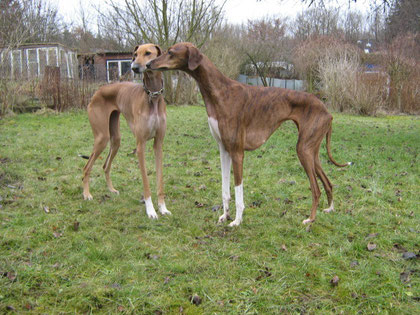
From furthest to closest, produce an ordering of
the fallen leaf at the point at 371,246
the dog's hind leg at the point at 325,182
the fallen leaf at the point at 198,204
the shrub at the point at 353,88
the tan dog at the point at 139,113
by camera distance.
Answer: the shrub at the point at 353,88, the fallen leaf at the point at 198,204, the dog's hind leg at the point at 325,182, the tan dog at the point at 139,113, the fallen leaf at the point at 371,246

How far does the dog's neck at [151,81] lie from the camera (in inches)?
161

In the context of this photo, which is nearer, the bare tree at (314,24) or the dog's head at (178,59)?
the dog's head at (178,59)

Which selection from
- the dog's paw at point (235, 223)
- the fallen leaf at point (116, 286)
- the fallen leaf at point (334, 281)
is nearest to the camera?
the fallen leaf at point (116, 286)

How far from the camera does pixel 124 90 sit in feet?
15.3

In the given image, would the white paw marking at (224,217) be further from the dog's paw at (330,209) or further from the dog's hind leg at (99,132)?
the dog's hind leg at (99,132)

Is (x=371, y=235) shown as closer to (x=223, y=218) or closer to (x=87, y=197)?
(x=223, y=218)

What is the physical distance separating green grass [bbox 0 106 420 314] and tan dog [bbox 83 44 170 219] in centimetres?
48

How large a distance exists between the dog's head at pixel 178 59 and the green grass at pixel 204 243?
179 centimetres

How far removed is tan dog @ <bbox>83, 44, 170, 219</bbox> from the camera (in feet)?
13.5

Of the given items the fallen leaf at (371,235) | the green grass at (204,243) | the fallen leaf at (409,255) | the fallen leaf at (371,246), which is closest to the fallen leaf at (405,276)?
the green grass at (204,243)

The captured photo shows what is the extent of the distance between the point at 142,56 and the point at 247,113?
1.37 metres

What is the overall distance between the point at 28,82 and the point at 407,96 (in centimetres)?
1752

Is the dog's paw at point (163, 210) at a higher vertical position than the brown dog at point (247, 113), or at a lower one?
lower

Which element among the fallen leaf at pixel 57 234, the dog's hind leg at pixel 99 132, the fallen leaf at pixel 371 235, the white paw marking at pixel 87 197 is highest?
the dog's hind leg at pixel 99 132
